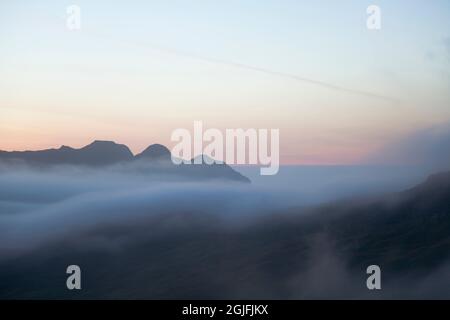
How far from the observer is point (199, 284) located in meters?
4.43

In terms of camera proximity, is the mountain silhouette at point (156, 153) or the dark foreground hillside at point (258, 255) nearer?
the dark foreground hillside at point (258, 255)

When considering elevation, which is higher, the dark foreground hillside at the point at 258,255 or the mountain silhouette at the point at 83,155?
the mountain silhouette at the point at 83,155

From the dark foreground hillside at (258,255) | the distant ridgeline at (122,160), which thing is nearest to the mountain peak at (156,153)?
the distant ridgeline at (122,160)

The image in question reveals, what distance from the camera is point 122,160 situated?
468cm

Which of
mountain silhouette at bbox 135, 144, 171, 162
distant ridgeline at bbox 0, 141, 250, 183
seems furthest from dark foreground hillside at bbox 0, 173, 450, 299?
mountain silhouette at bbox 135, 144, 171, 162

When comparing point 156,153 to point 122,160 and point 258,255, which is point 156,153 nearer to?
point 122,160

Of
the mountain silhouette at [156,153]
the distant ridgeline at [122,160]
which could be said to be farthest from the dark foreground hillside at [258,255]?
the mountain silhouette at [156,153]

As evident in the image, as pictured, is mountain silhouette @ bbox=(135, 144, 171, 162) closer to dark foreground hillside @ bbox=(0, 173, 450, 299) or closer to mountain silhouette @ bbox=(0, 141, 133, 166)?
mountain silhouette @ bbox=(0, 141, 133, 166)

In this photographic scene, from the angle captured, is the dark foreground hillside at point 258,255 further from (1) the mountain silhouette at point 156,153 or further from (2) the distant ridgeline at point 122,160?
(1) the mountain silhouette at point 156,153

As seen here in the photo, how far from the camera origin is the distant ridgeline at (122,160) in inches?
179

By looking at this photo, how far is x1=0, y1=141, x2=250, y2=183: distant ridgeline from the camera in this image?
4547 mm

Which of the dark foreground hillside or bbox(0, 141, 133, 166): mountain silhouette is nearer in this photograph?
the dark foreground hillside
